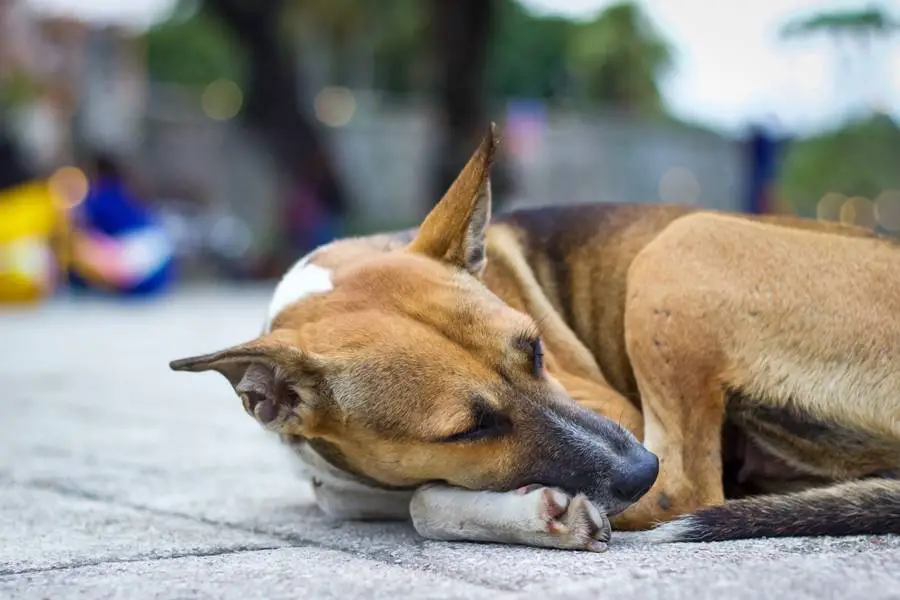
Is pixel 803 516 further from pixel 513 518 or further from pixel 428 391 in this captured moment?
pixel 428 391

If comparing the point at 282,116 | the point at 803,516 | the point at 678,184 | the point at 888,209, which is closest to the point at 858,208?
the point at 888,209

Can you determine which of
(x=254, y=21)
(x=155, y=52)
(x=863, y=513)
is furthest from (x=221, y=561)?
(x=155, y=52)

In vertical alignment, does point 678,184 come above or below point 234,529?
below

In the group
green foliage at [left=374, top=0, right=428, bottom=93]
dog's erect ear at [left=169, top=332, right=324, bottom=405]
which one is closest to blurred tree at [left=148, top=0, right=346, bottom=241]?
green foliage at [left=374, top=0, right=428, bottom=93]

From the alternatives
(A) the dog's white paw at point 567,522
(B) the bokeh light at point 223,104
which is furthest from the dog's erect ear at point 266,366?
(B) the bokeh light at point 223,104

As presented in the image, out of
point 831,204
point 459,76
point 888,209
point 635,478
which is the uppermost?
point 459,76

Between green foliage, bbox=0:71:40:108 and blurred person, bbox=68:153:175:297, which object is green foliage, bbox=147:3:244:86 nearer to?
green foliage, bbox=0:71:40:108

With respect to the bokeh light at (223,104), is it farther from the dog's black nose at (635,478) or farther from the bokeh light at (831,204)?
the dog's black nose at (635,478)

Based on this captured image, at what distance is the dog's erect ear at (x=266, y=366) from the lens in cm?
355

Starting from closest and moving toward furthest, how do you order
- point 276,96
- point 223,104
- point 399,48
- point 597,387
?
point 597,387 < point 276,96 < point 223,104 < point 399,48

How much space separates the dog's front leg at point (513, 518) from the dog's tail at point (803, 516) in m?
0.26

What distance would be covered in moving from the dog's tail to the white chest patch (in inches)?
56.1

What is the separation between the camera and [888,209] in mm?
18438

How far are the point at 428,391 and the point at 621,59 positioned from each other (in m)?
55.5
